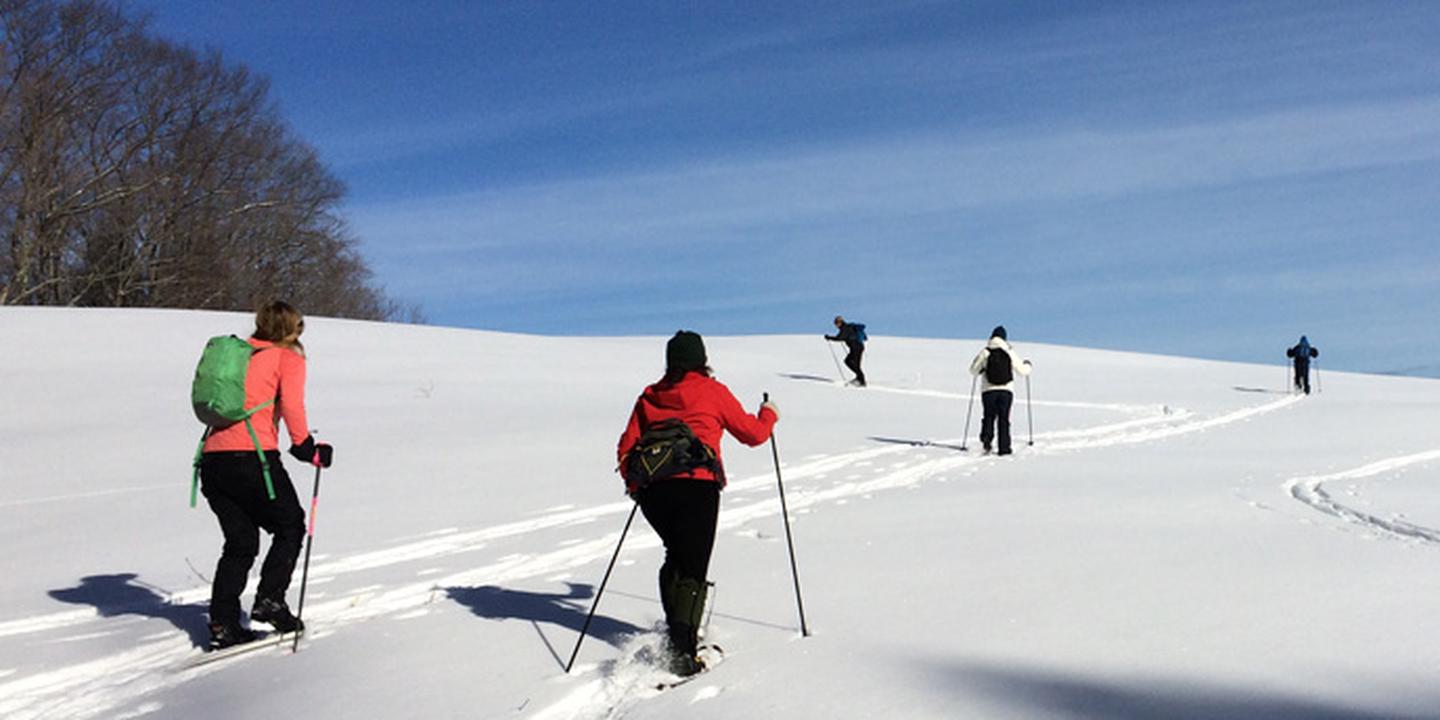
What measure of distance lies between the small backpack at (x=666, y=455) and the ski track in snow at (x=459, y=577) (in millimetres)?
873

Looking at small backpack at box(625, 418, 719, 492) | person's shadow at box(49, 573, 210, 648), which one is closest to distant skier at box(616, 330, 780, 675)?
small backpack at box(625, 418, 719, 492)

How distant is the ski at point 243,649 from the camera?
5.58m

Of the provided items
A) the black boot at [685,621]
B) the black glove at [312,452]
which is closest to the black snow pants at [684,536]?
the black boot at [685,621]

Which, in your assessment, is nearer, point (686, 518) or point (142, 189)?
point (686, 518)

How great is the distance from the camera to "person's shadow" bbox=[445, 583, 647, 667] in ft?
19.1

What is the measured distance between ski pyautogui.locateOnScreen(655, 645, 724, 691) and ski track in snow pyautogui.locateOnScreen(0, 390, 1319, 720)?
0.36ft

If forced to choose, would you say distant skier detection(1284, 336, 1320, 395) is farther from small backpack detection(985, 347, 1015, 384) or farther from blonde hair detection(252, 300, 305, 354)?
blonde hair detection(252, 300, 305, 354)

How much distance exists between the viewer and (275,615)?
19.3ft

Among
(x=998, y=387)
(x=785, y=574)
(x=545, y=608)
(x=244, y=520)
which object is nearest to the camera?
(x=244, y=520)

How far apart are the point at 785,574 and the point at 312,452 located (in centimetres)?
293

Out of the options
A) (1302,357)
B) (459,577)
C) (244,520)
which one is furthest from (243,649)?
(1302,357)

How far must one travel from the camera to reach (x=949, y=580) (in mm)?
6539

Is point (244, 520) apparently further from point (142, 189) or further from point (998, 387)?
point (142, 189)

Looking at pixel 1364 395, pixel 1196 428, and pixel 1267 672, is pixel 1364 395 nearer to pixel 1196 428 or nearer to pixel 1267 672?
pixel 1196 428
